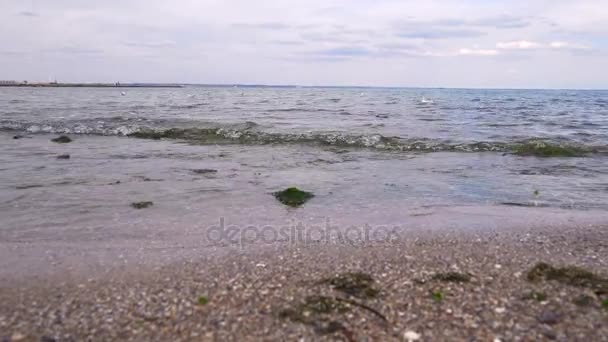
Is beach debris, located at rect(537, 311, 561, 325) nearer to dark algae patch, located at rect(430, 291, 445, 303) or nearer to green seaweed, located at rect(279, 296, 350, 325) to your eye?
dark algae patch, located at rect(430, 291, 445, 303)

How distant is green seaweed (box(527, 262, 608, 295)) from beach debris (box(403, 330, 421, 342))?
201 cm

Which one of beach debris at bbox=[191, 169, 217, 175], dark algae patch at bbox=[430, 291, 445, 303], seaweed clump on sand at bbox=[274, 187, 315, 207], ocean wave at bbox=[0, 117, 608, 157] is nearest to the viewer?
dark algae patch at bbox=[430, 291, 445, 303]

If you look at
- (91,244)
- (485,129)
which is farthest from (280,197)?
(485,129)

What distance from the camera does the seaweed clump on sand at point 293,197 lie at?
966 cm

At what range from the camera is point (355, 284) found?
17.9 ft

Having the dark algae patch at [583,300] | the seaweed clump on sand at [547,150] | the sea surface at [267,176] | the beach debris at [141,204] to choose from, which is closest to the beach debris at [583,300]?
the dark algae patch at [583,300]

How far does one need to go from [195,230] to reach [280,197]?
8.56ft

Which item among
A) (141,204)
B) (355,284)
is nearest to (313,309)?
(355,284)

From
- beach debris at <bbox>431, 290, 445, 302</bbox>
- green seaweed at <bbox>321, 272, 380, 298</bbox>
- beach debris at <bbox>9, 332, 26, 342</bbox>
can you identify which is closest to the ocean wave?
green seaweed at <bbox>321, 272, 380, 298</bbox>

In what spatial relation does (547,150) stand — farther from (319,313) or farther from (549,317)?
(319,313)

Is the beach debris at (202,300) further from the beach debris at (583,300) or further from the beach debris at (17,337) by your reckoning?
the beach debris at (583,300)

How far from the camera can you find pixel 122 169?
1331cm

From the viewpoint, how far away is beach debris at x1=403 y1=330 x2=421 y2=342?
4.32 meters

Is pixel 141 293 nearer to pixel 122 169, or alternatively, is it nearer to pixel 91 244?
pixel 91 244
